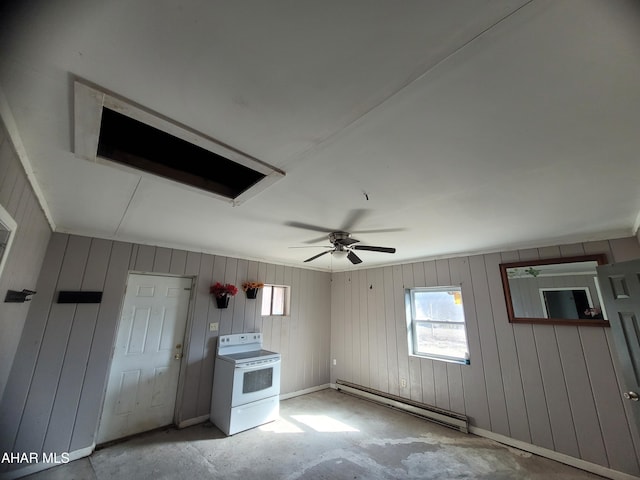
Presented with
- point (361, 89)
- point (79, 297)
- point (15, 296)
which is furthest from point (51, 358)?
point (361, 89)

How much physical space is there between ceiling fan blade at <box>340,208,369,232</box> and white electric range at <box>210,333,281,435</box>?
2.29 meters

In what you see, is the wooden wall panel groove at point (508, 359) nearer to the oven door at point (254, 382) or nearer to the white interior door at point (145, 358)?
the oven door at point (254, 382)

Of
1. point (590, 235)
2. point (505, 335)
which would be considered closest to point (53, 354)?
point (505, 335)

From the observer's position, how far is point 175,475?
2465 millimetres

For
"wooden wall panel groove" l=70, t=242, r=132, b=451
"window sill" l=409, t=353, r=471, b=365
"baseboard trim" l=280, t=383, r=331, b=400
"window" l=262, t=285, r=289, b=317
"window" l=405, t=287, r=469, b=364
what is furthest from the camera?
"window" l=262, t=285, r=289, b=317

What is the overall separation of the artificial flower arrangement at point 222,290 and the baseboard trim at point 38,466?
6.54 feet

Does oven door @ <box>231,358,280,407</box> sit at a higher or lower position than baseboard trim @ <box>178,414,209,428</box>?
higher

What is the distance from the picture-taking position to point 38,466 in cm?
248

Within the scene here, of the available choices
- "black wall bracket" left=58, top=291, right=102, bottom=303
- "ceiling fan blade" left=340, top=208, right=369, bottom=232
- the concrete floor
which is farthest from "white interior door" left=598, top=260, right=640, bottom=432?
"black wall bracket" left=58, top=291, right=102, bottom=303

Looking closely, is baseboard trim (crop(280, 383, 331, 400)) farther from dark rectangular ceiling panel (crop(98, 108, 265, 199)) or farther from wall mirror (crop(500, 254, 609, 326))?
dark rectangular ceiling panel (crop(98, 108, 265, 199))

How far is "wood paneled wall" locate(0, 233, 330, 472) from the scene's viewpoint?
8.28ft

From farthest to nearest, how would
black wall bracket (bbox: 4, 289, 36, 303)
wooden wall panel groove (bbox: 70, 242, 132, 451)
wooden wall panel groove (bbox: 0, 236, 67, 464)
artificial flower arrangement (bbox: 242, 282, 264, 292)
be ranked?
artificial flower arrangement (bbox: 242, 282, 264, 292), wooden wall panel groove (bbox: 70, 242, 132, 451), wooden wall panel groove (bbox: 0, 236, 67, 464), black wall bracket (bbox: 4, 289, 36, 303)

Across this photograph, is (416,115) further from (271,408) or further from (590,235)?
(271,408)

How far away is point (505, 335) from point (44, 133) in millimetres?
4666
